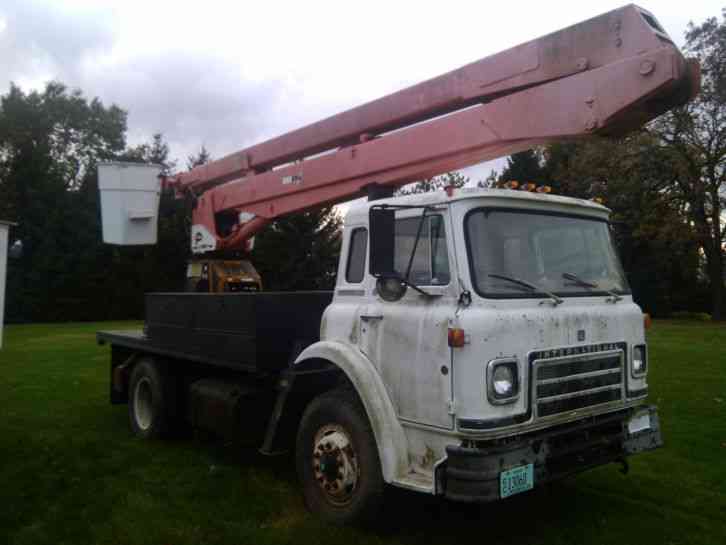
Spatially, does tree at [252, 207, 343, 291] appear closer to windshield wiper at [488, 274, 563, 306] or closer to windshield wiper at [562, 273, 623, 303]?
windshield wiper at [562, 273, 623, 303]

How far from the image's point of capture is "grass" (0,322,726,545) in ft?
16.0

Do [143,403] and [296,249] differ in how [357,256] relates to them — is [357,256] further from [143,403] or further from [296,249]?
[296,249]

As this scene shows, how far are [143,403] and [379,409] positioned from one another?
4456 mm

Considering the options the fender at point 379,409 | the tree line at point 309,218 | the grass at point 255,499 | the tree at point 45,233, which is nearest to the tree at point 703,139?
the tree line at point 309,218

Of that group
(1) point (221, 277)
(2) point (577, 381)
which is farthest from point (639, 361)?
(1) point (221, 277)

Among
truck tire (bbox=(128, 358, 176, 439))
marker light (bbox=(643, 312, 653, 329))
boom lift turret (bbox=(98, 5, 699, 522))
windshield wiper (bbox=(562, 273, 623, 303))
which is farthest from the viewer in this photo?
truck tire (bbox=(128, 358, 176, 439))

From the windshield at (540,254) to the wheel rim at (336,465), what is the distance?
1.52m

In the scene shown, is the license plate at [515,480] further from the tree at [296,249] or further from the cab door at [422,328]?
the tree at [296,249]

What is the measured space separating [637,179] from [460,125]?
85.6ft

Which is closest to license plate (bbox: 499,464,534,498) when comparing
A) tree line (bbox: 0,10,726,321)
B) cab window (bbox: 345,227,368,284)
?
cab window (bbox: 345,227,368,284)

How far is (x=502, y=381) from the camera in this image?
4.22m

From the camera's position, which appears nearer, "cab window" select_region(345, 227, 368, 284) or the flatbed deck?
"cab window" select_region(345, 227, 368, 284)

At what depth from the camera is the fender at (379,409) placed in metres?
4.45

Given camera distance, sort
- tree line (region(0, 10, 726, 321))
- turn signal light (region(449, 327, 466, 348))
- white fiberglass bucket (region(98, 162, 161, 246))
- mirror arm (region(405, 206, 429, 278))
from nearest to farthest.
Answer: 1. turn signal light (region(449, 327, 466, 348))
2. mirror arm (region(405, 206, 429, 278))
3. white fiberglass bucket (region(98, 162, 161, 246))
4. tree line (region(0, 10, 726, 321))
